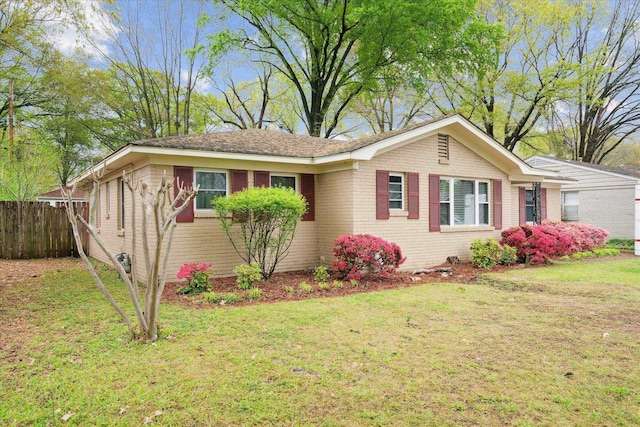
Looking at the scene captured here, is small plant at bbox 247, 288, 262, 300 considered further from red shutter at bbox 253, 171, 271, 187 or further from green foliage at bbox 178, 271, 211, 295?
red shutter at bbox 253, 171, 271, 187

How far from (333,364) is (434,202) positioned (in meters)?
8.18

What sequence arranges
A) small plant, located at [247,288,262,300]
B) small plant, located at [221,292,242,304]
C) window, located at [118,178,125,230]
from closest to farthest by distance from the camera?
small plant, located at [221,292,242,304]
small plant, located at [247,288,262,300]
window, located at [118,178,125,230]

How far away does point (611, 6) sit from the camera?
979 inches

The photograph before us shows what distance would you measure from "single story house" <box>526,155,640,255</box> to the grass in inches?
562

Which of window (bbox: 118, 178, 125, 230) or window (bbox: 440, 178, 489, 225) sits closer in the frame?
window (bbox: 118, 178, 125, 230)

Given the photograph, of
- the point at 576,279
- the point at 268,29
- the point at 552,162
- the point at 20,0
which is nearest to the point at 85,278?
the point at 20,0

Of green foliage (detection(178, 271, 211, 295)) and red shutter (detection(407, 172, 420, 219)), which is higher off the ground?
red shutter (detection(407, 172, 420, 219))

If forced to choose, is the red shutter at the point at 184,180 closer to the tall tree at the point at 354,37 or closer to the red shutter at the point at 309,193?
the red shutter at the point at 309,193

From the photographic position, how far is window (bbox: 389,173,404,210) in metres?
10.9

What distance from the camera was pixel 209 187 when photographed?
9641 mm

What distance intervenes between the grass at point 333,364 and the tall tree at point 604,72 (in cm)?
2212

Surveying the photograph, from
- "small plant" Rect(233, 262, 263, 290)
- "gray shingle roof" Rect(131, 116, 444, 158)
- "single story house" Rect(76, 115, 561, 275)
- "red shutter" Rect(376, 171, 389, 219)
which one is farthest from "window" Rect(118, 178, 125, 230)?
"red shutter" Rect(376, 171, 389, 219)

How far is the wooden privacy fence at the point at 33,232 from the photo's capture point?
46.3ft

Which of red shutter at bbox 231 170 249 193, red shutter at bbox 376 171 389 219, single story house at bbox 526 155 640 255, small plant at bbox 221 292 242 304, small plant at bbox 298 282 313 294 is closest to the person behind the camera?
small plant at bbox 221 292 242 304
